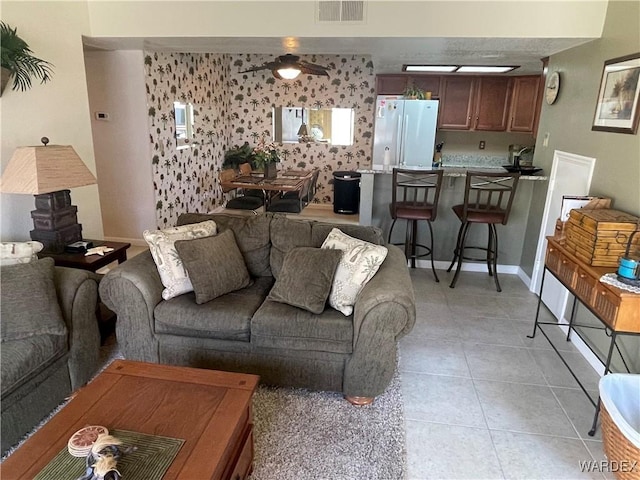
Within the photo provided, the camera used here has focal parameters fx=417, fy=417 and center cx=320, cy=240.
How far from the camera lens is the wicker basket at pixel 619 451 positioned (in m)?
1.66

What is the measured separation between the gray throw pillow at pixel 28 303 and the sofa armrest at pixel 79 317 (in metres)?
0.07

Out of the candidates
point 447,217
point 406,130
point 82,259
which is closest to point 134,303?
point 82,259

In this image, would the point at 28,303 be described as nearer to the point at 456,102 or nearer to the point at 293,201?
the point at 293,201

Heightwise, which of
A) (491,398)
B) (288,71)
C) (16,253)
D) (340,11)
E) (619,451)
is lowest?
(491,398)

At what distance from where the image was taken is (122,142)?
15.9 feet

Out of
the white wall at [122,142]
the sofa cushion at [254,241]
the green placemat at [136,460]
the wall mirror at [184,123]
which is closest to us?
the green placemat at [136,460]

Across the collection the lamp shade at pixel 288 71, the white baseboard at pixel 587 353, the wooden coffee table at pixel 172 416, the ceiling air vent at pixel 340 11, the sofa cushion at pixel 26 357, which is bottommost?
the white baseboard at pixel 587 353

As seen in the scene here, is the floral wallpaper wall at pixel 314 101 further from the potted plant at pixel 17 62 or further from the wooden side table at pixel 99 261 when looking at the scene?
the wooden side table at pixel 99 261

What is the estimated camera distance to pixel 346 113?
277 inches

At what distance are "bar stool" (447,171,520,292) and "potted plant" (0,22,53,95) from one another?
11.5ft

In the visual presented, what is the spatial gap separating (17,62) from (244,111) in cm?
470

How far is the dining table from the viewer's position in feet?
16.2

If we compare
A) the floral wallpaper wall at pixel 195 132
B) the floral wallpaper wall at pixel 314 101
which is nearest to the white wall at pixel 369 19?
the floral wallpaper wall at pixel 195 132

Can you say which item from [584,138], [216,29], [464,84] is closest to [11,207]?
[216,29]
